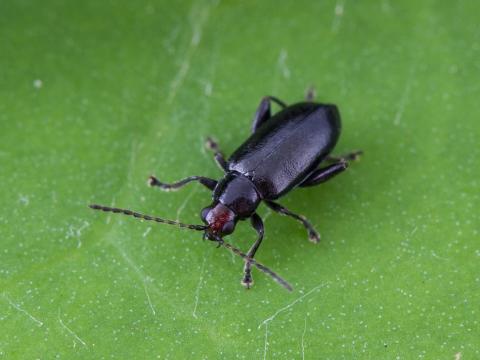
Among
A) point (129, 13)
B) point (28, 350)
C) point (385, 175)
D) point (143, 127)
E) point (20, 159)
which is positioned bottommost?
point (28, 350)

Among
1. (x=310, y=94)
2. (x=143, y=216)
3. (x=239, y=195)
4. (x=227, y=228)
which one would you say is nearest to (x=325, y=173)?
(x=239, y=195)

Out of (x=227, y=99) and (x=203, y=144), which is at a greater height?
(x=227, y=99)

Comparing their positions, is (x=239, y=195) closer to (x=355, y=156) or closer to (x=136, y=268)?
(x=136, y=268)

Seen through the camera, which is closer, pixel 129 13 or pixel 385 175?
pixel 385 175

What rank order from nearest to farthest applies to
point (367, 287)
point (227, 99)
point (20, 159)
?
point (367, 287) < point (20, 159) < point (227, 99)

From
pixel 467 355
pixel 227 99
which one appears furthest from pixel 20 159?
pixel 467 355

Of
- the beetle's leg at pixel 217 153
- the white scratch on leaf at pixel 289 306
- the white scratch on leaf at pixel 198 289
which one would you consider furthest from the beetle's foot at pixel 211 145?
the white scratch on leaf at pixel 289 306

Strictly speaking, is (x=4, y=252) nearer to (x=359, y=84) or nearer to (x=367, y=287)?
(x=367, y=287)
